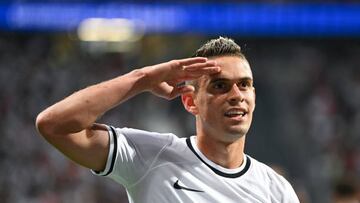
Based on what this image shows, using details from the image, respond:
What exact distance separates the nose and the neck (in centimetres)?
23

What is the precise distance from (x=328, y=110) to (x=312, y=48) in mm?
2254

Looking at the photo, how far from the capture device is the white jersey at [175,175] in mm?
3422

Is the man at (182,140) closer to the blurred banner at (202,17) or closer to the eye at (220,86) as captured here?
the eye at (220,86)

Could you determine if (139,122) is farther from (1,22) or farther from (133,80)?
(133,80)

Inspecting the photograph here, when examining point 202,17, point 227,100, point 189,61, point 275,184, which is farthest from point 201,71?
point 202,17

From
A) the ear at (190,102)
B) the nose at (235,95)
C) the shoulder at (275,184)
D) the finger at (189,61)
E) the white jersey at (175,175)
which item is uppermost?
the finger at (189,61)

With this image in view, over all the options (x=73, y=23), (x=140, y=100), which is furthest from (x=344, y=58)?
(x=73, y=23)

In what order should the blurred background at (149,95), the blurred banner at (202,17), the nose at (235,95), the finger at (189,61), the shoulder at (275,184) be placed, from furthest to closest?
the blurred banner at (202,17)
the blurred background at (149,95)
the shoulder at (275,184)
the nose at (235,95)
the finger at (189,61)

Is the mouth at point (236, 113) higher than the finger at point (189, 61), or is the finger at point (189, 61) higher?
the finger at point (189, 61)

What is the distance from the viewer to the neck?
11.9 ft

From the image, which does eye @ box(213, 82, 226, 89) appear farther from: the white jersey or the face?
the white jersey

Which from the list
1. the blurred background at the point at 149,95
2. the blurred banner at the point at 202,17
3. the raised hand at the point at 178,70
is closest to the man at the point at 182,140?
the raised hand at the point at 178,70

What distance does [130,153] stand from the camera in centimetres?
344

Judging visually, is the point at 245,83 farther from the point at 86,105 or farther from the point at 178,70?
the point at 86,105
